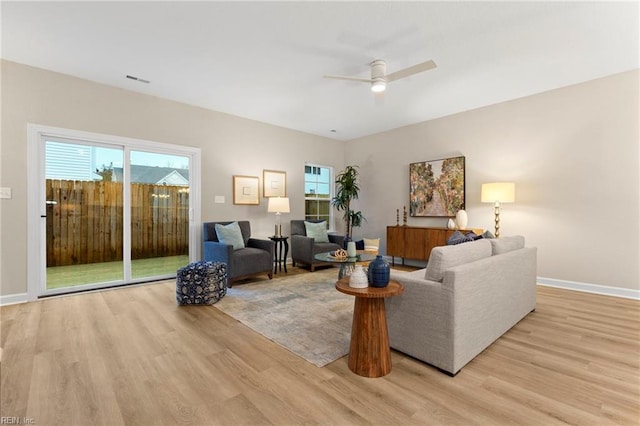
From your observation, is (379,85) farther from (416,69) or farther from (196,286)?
(196,286)

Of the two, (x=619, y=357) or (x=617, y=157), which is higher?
(x=617, y=157)

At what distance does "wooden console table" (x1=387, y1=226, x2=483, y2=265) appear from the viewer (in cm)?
495

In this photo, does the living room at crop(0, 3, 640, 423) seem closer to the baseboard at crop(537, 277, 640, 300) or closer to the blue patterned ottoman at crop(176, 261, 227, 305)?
the baseboard at crop(537, 277, 640, 300)

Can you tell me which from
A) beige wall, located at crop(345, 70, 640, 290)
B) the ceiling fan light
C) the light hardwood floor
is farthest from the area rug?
beige wall, located at crop(345, 70, 640, 290)

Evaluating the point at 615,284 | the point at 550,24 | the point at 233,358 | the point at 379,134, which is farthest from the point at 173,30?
the point at 615,284

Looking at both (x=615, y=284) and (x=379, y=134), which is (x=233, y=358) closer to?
(x=615, y=284)

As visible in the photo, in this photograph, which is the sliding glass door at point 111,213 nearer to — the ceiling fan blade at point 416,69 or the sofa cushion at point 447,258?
the ceiling fan blade at point 416,69

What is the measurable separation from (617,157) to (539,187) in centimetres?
88

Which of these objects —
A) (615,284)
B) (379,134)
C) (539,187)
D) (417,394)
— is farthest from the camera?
(379,134)

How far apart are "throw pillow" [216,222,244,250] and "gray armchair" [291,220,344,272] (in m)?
1.14

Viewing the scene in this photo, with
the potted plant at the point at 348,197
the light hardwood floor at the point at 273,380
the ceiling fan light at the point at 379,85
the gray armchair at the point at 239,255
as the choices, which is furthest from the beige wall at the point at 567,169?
the gray armchair at the point at 239,255

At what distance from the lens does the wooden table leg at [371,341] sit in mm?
1940

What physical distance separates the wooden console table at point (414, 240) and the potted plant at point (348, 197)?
976mm

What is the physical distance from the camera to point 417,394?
69.1 inches
